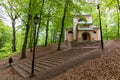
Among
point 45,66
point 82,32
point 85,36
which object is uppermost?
point 82,32

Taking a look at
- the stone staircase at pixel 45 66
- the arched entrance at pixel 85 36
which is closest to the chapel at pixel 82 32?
the arched entrance at pixel 85 36

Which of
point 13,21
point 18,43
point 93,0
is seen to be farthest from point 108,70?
point 18,43

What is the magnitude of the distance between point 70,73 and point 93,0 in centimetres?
1435

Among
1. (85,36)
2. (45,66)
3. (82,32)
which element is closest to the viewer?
(45,66)

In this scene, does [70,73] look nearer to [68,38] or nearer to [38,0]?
[38,0]

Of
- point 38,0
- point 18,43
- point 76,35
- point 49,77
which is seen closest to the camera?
point 49,77

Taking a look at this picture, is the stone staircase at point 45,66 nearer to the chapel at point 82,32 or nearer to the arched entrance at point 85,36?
the chapel at point 82,32

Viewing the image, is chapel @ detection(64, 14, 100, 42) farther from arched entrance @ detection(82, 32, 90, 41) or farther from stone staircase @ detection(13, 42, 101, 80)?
stone staircase @ detection(13, 42, 101, 80)

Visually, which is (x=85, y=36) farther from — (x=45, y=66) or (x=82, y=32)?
(x=45, y=66)

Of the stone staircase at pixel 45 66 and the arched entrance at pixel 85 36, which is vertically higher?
the arched entrance at pixel 85 36

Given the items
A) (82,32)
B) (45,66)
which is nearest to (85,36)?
(82,32)

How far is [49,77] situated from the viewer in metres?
11.0

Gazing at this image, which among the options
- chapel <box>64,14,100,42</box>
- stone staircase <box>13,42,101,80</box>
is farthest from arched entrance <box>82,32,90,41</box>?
stone staircase <box>13,42,101,80</box>

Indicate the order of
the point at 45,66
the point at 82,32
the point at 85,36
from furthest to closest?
the point at 85,36
the point at 82,32
the point at 45,66
